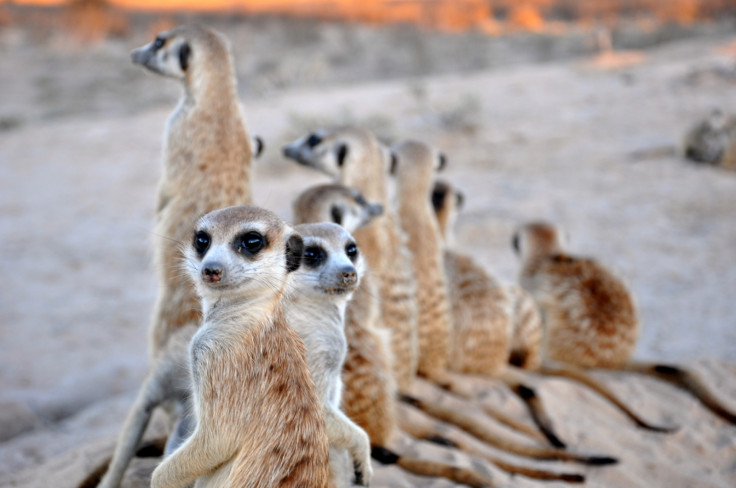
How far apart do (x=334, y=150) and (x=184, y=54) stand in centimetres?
84

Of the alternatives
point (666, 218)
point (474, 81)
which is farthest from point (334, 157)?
point (474, 81)

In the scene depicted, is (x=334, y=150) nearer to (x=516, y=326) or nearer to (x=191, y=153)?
(x=191, y=153)

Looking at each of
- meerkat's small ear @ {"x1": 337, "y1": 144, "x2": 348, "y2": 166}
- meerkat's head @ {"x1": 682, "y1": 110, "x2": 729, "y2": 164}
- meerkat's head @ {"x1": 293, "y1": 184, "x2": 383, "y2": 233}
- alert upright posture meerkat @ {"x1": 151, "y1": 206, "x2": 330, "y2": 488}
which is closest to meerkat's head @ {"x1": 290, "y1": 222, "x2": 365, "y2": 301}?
alert upright posture meerkat @ {"x1": 151, "y1": 206, "x2": 330, "y2": 488}

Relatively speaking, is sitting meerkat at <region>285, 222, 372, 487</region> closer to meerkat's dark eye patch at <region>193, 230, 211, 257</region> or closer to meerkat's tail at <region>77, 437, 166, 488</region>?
meerkat's dark eye patch at <region>193, 230, 211, 257</region>

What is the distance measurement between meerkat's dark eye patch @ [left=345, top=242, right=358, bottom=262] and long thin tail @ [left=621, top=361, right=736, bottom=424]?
1964 mm

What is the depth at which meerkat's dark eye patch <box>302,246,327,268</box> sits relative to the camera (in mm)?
2073

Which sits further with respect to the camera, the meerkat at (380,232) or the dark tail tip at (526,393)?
the dark tail tip at (526,393)

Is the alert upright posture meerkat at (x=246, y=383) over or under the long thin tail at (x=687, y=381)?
over

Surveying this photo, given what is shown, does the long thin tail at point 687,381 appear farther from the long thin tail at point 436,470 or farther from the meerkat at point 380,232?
the long thin tail at point 436,470

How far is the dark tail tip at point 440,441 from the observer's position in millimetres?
2598

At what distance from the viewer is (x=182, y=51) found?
2693 mm

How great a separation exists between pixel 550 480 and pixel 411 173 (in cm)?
169

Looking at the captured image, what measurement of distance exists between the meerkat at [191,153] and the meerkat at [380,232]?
610mm

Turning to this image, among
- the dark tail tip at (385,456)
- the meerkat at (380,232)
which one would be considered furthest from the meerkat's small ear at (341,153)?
the dark tail tip at (385,456)
